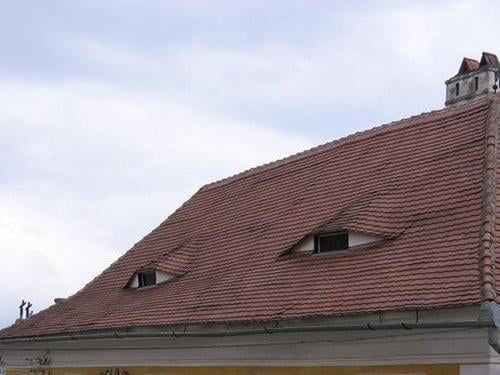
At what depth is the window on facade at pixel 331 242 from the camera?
12484 millimetres

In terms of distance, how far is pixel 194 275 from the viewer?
15.5 m

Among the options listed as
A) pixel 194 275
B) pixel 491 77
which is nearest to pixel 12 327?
pixel 194 275

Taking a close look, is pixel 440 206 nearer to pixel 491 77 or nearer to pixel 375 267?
pixel 375 267

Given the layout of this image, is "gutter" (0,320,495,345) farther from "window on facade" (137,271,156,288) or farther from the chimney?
the chimney

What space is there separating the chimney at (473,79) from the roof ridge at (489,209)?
23.8 feet

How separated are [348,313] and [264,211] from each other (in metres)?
6.02

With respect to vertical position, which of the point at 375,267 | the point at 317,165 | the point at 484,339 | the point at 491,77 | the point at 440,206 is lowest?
the point at 484,339

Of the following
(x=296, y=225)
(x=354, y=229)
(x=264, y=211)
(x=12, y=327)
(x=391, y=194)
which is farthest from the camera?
(x=12, y=327)

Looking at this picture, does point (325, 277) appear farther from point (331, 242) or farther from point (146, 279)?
point (146, 279)

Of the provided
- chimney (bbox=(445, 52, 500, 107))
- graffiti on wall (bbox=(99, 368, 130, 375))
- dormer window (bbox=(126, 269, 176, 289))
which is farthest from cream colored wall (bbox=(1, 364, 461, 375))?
chimney (bbox=(445, 52, 500, 107))

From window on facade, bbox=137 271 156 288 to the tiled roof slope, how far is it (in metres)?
0.27

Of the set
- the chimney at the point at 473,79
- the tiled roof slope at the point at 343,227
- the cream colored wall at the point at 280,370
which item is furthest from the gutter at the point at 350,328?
the chimney at the point at 473,79

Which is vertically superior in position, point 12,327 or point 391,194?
point 391,194

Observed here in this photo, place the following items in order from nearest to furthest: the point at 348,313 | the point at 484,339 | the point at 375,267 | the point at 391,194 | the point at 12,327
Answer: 1. the point at 484,339
2. the point at 348,313
3. the point at 375,267
4. the point at 391,194
5. the point at 12,327
